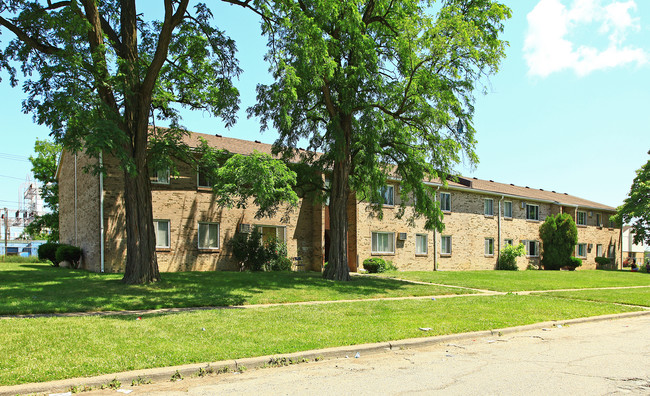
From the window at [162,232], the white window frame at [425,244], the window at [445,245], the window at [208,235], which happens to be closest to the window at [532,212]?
the window at [445,245]

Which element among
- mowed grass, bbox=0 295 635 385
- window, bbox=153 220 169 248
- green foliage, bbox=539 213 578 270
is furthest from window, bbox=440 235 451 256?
mowed grass, bbox=0 295 635 385

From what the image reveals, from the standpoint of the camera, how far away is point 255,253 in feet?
75.9

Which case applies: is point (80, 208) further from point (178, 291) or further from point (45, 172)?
point (45, 172)

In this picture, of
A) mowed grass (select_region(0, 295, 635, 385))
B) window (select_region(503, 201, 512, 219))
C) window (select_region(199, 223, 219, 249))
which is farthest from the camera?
window (select_region(503, 201, 512, 219))

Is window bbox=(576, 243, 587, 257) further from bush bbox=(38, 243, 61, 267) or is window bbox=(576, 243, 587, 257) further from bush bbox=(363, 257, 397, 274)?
bush bbox=(38, 243, 61, 267)

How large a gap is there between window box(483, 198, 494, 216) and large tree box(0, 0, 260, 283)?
76.8 ft

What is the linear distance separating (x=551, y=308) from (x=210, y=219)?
15272 millimetres

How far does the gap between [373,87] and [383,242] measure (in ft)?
42.6

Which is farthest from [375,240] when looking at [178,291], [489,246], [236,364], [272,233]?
[236,364]

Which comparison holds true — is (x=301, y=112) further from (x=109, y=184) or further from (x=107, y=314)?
(x=107, y=314)

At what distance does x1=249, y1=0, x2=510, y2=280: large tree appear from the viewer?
16.2 meters

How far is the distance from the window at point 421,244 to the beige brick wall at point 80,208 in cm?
1883

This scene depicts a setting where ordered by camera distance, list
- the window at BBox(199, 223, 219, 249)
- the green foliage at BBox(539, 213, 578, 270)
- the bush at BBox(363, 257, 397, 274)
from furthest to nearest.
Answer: the green foliage at BBox(539, 213, 578, 270) < the bush at BBox(363, 257, 397, 274) < the window at BBox(199, 223, 219, 249)

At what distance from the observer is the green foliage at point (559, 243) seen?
124 ft
